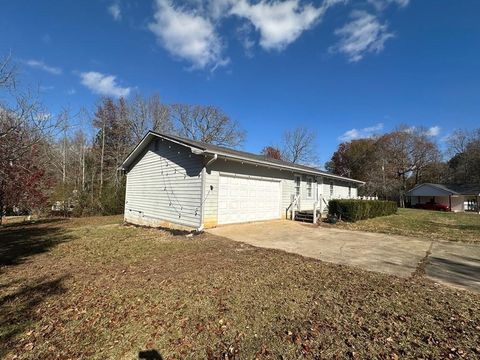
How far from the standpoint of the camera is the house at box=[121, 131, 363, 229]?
10.1m

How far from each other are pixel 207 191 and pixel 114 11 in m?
8.58

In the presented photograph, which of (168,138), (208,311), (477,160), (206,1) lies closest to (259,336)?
(208,311)

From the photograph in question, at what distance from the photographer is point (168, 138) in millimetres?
11461

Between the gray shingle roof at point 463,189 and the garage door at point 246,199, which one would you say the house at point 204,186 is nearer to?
the garage door at point 246,199

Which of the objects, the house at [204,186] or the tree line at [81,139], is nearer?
the tree line at [81,139]

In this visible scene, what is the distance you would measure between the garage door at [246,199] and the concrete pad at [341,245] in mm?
600

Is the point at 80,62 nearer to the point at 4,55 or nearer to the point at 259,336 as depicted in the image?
the point at 4,55

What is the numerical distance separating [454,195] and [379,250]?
38425 millimetres

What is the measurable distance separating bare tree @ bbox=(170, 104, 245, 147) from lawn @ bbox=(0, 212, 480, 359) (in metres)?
29.2

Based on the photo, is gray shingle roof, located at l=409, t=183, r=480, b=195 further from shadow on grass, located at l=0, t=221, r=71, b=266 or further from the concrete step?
shadow on grass, located at l=0, t=221, r=71, b=266

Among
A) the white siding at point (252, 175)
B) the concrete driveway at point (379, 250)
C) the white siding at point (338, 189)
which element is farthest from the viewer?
the white siding at point (338, 189)

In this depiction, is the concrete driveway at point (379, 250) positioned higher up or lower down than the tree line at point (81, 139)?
lower down

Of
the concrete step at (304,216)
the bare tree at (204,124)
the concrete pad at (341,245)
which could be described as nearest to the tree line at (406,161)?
the bare tree at (204,124)

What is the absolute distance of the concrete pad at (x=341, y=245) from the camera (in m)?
5.89
